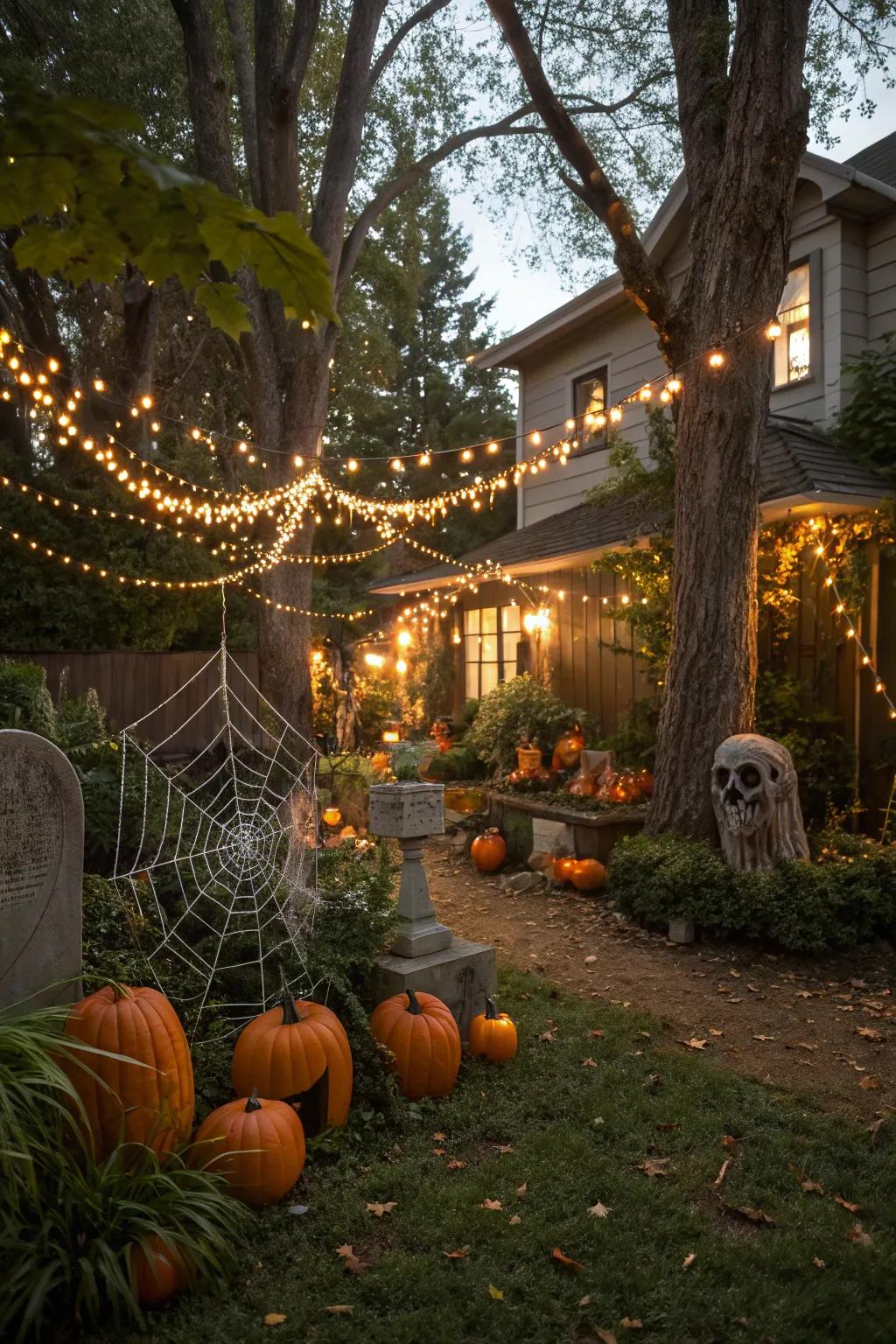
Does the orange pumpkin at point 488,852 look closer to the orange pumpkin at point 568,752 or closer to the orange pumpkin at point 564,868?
the orange pumpkin at point 564,868

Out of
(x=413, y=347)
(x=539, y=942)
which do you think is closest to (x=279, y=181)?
(x=539, y=942)

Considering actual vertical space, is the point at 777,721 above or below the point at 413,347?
below

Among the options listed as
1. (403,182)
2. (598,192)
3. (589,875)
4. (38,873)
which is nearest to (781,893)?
(589,875)

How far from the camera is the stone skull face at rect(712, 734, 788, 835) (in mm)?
6512

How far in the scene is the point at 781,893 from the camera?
6293mm

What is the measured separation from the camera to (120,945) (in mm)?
4316

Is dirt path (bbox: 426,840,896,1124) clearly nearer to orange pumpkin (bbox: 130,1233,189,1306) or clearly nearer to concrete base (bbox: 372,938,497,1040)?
concrete base (bbox: 372,938,497,1040)

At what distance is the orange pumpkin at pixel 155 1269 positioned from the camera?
107 inches

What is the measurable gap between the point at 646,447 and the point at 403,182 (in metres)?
4.28

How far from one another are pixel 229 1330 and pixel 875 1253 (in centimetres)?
209

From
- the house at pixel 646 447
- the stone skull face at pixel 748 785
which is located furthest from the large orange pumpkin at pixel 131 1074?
the house at pixel 646 447

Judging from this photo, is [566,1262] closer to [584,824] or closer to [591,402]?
[584,824]

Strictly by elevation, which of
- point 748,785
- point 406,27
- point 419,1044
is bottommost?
point 419,1044

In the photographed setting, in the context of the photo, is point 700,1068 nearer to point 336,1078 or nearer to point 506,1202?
point 506,1202
